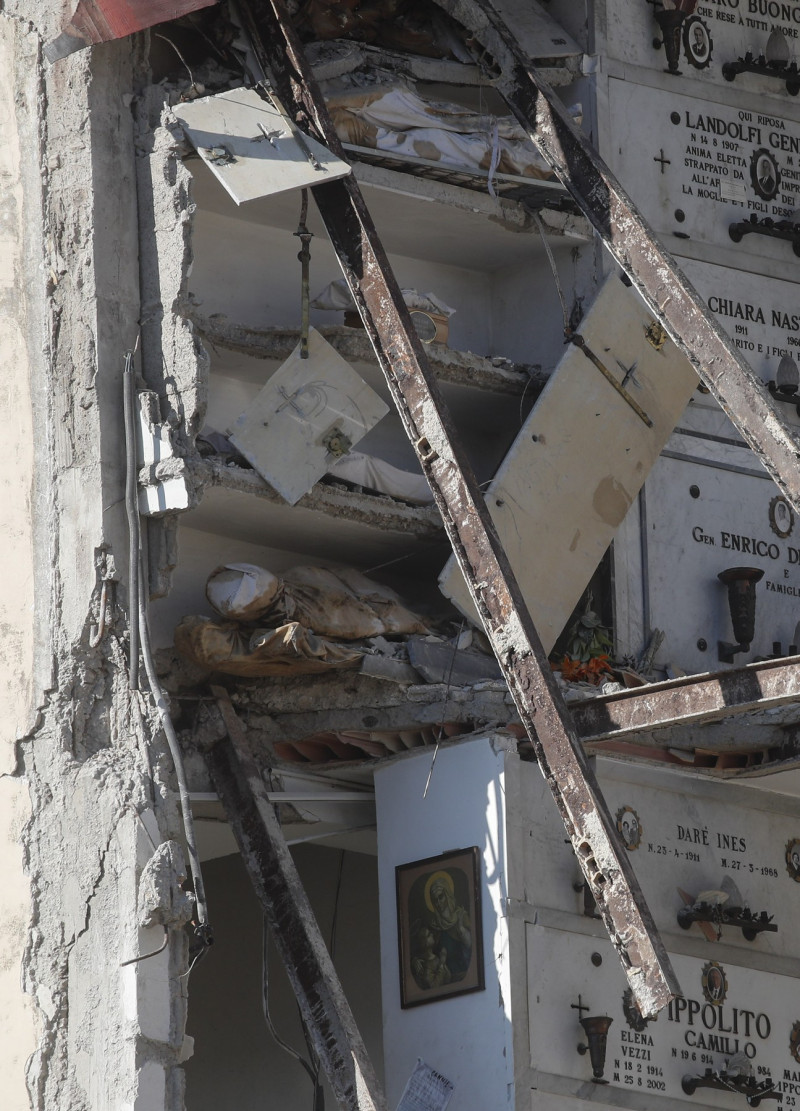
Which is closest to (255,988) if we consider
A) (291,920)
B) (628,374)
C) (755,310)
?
(291,920)

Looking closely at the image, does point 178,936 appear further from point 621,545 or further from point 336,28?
point 336,28

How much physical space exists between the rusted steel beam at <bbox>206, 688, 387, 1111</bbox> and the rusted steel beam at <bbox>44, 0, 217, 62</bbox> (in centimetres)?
380

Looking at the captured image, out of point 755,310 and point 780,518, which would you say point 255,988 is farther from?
point 755,310

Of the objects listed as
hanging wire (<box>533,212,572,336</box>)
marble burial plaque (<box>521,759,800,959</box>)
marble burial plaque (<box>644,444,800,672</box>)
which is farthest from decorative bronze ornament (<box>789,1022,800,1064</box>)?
hanging wire (<box>533,212,572,336</box>)

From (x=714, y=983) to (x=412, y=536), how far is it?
3297 mm

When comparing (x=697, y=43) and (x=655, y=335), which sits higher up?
(x=697, y=43)

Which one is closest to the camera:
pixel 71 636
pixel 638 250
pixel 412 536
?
pixel 71 636

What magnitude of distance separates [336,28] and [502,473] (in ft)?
10.3

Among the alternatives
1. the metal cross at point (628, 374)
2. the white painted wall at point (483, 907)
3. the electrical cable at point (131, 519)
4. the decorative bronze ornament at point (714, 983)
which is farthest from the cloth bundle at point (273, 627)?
the decorative bronze ornament at point (714, 983)

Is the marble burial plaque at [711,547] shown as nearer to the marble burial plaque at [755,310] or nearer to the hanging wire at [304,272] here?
the marble burial plaque at [755,310]

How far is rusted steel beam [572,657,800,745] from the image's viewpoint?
1028 centimetres

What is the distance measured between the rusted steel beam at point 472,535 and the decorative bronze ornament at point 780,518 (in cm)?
385

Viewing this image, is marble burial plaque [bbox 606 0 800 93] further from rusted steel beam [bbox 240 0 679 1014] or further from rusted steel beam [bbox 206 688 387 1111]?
rusted steel beam [bbox 206 688 387 1111]

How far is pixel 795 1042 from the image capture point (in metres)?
12.8
